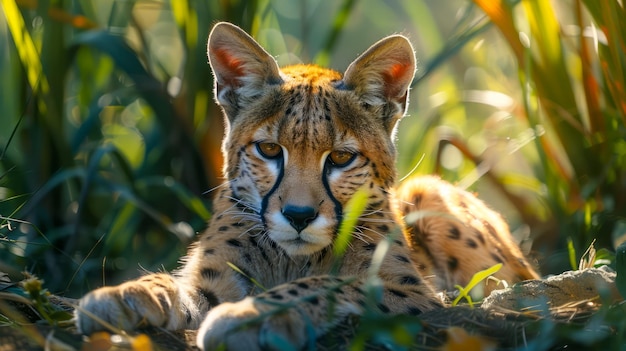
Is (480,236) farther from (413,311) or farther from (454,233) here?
(413,311)

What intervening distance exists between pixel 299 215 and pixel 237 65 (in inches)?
38.0

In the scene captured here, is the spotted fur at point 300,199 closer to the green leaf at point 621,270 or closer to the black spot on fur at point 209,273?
the black spot on fur at point 209,273

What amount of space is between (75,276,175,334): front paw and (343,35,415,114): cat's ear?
4.61 feet

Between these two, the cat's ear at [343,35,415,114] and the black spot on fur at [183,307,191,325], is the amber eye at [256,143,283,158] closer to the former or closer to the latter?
the cat's ear at [343,35,415,114]

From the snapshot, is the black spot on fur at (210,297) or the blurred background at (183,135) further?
the blurred background at (183,135)

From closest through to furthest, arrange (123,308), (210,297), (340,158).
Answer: (123,308), (210,297), (340,158)

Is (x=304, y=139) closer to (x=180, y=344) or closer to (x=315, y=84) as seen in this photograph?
(x=315, y=84)

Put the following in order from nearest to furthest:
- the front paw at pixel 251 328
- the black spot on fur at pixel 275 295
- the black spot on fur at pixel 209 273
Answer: the front paw at pixel 251 328 < the black spot on fur at pixel 275 295 < the black spot on fur at pixel 209 273

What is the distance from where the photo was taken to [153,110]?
5230 mm

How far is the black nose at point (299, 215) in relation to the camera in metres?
3.40

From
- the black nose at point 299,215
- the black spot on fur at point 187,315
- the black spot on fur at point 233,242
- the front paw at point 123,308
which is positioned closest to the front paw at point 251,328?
the front paw at point 123,308

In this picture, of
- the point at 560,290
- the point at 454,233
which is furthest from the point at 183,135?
the point at 560,290

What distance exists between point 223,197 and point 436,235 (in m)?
1.16

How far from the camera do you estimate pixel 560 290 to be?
10.9ft
